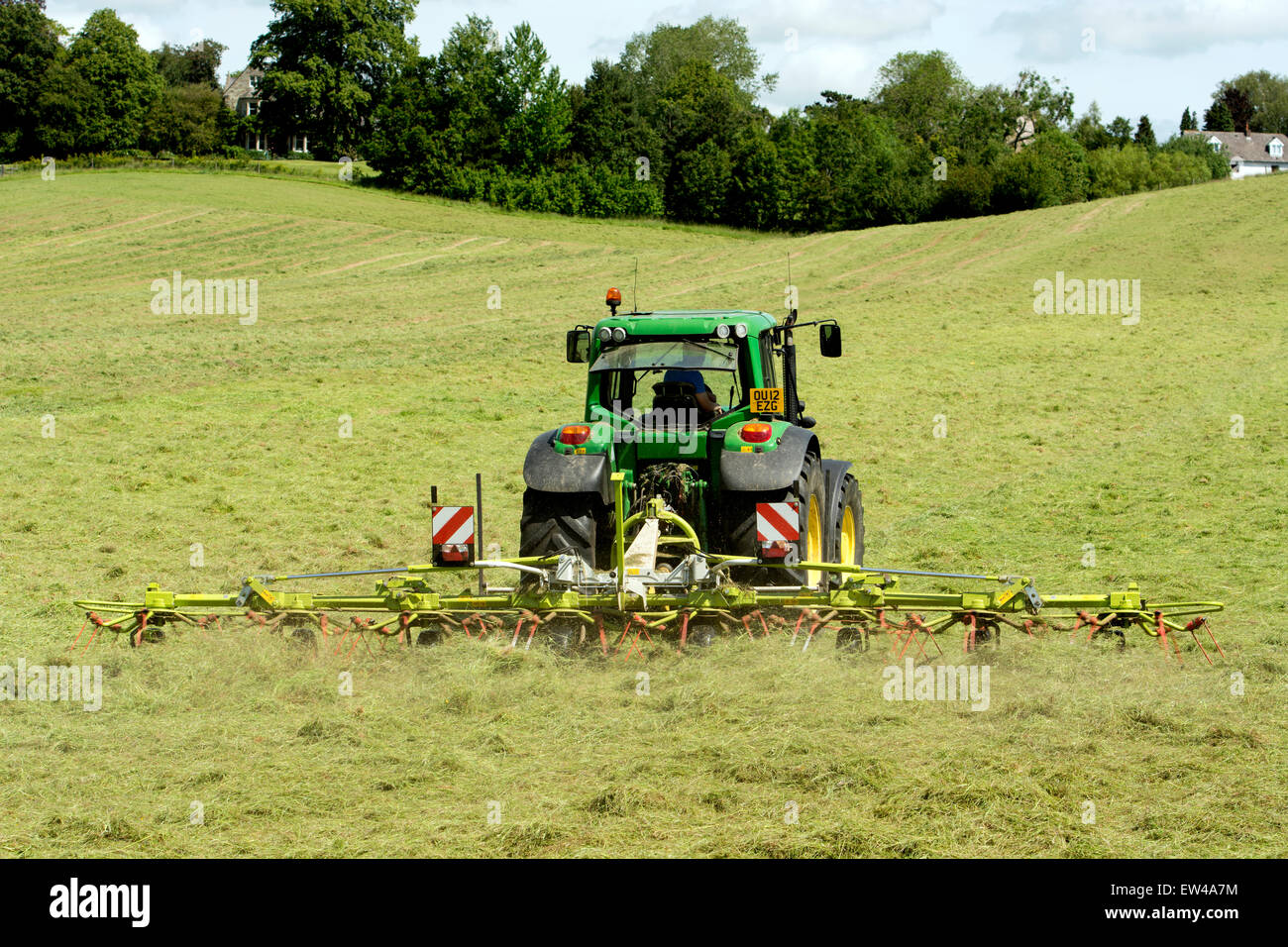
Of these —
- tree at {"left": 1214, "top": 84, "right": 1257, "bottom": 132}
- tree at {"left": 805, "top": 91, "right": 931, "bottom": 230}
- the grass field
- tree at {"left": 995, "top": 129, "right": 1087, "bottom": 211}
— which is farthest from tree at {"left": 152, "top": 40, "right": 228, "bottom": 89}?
tree at {"left": 1214, "top": 84, "right": 1257, "bottom": 132}

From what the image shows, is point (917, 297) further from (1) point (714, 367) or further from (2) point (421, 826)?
(2) point (421, 826)

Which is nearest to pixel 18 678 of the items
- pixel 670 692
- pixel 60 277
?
pixel 670 692

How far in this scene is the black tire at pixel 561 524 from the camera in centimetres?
780

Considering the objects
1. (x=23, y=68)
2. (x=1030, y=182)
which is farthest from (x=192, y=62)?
(x=1030, y=182)

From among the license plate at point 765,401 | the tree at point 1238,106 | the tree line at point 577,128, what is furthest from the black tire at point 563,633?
the tree at point 1238,106

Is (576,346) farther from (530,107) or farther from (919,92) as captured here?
(919,92)

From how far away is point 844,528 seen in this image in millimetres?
9492

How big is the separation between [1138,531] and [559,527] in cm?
614

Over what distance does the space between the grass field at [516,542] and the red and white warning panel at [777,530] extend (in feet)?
2.31

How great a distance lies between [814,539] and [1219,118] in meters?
123

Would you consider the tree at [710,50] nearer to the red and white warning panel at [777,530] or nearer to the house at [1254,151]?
the house at [1254,151]

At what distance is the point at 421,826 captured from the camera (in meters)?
5.19
